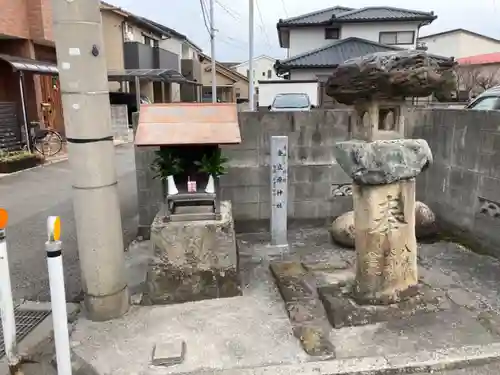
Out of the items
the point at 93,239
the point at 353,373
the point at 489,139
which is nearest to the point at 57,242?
the point at 93,239

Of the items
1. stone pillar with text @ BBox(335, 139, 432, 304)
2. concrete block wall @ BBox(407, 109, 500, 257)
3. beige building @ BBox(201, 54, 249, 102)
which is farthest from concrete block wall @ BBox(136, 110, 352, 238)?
beige building @ BBox(201, 54, 249, 102)

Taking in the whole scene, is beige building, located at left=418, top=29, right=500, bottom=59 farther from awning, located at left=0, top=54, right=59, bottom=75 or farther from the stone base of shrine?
the stone base of shrine

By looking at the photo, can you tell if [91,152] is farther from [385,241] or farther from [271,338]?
[385,241]

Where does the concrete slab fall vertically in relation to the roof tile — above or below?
below

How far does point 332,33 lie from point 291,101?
1297 cm

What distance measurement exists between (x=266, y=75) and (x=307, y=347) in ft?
180

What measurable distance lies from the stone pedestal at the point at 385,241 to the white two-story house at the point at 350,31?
20.2 metres

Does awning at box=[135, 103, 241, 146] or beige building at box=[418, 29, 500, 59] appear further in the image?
beige building at box=[418, 29, 500, 59]

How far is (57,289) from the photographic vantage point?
2783mm

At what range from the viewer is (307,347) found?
3352 mm

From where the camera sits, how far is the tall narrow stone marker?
544cm

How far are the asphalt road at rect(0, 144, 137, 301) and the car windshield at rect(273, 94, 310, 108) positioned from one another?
23.5ft

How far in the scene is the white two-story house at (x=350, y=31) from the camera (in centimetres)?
2317

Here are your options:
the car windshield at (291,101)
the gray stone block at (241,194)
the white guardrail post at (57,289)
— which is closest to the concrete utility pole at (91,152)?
the white guardrail post at (57,289)
